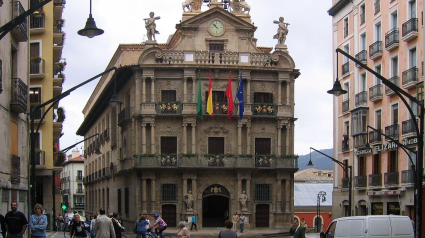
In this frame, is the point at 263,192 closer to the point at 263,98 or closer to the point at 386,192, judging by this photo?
A: the point at 263,98

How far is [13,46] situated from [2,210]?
612 centimetres

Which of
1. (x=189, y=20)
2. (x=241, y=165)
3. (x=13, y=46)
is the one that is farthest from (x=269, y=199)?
(x=13, y=46)

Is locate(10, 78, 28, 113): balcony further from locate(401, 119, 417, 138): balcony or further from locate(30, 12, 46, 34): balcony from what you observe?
locate(401, 119, 417, 138): balcony

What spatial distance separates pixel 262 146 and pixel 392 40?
14.7 meters

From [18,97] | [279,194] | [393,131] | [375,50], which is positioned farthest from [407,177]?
[18,97]

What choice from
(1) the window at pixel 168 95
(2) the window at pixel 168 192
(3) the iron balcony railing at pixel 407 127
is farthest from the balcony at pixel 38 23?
(3) the iron balcony railing at pixel 407 127

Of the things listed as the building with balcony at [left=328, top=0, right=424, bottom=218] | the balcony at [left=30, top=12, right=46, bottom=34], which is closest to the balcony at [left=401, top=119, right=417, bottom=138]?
the building with balcony at [left=328, top=0, right=424, bottom=218]

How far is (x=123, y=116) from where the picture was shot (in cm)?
5797

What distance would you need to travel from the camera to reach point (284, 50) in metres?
55.8

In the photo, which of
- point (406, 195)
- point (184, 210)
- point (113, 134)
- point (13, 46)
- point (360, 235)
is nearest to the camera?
point (360, 235)

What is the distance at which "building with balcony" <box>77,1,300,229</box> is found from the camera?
2121 inches

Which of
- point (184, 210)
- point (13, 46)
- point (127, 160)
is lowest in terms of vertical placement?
point (184, 210)

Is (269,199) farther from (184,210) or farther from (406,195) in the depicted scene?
(406,195)

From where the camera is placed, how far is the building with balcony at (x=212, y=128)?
53875 millimetres
